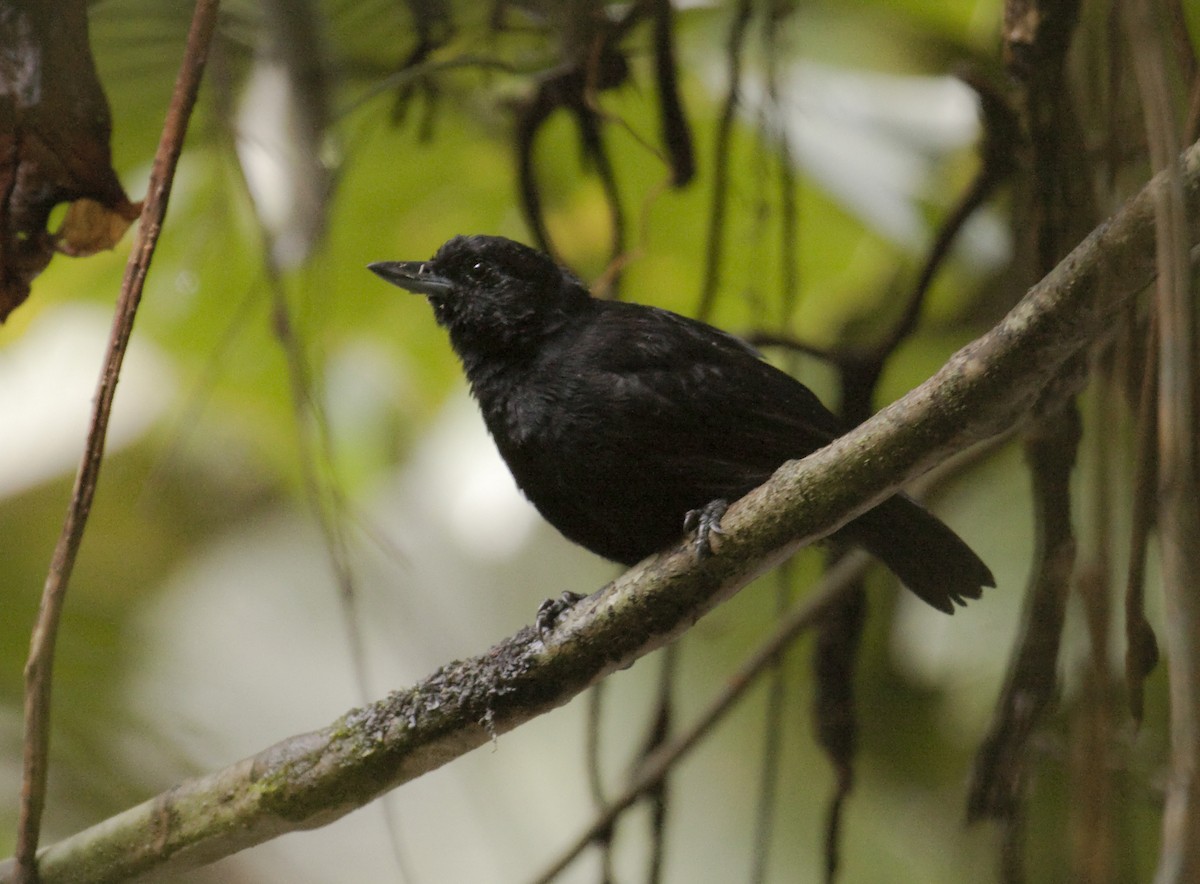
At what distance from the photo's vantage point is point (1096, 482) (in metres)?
1.59

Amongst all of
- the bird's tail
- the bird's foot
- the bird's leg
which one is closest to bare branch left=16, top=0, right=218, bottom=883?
the bird's foot

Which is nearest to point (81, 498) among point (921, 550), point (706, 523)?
point (706, 523)

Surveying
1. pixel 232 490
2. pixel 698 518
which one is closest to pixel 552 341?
pixel 698 518

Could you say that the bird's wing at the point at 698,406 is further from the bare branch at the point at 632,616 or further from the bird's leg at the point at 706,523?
the bare branch at the point at 632,616

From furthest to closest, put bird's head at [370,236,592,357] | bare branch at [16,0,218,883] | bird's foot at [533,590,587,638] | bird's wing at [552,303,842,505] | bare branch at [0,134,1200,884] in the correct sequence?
1. bird's head at [370,236,592,357]
2. bird's wing at [552,303,842,505]
3. bird's foot at [533,590,587,638]
4. bare branch at [16,0,218,883]
5. bare branch at [0,134,1200,884]

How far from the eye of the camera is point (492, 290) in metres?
2.74

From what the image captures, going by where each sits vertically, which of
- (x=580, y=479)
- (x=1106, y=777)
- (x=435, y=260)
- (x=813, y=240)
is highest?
(x=813, y=240)

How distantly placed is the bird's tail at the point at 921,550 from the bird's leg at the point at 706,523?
14.3 inches

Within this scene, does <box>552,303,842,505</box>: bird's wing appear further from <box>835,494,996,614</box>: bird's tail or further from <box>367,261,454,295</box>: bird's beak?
<box>367,261,454,295</box>: bird's beak

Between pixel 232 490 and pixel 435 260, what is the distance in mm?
2396

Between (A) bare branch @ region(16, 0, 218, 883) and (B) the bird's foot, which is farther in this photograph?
(B) the bird's foot

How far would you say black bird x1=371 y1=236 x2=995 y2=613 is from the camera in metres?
2.39

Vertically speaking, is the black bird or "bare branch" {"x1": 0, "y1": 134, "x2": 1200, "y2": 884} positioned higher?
the black bird

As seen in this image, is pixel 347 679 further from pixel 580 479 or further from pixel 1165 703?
pixel 1165 703
